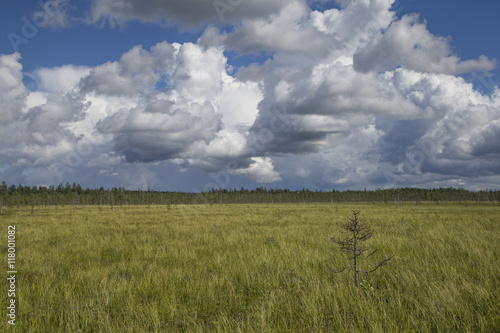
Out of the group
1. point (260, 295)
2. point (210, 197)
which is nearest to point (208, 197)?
point (210, 197)

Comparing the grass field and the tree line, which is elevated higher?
the grass field

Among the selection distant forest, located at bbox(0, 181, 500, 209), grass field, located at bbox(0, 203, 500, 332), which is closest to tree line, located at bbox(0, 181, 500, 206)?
distant forest, located at bbox(0, 181, 500, 209)

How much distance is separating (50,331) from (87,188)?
208086 mm

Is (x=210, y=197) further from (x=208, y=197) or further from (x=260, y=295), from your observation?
(x=260, y=295)

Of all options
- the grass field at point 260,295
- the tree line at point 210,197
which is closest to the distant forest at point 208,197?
the tree line at point 210,197

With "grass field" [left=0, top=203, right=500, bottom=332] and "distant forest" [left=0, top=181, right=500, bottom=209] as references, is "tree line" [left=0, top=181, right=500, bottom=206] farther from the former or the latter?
"grass field" [left=0, top=203, right=500, bottom=332]

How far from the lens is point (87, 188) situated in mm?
184500

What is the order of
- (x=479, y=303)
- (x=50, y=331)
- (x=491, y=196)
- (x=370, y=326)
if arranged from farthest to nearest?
(x=491, y=196) → (x=479, y=303) → (x=50, y=331) → (x=370, y=326)

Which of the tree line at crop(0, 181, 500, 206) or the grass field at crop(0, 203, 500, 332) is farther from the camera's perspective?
the tree line at crop(0, 181, 500, 206)

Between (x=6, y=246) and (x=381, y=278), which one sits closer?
(x=381, y=278)

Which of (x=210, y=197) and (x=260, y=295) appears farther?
(x=210, y=197)

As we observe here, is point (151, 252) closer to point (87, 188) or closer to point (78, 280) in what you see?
point (78, 280)

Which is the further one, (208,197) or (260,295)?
(208,197)

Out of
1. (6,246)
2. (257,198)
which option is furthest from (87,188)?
(6,246)
